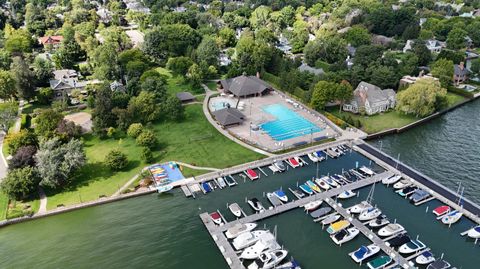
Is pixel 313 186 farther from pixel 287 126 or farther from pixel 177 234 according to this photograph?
pixel 177 234

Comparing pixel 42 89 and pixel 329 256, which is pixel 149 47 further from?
→ pixel 329 256

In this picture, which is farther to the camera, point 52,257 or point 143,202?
point 143,202

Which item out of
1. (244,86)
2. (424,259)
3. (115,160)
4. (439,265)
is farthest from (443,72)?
(115,160)

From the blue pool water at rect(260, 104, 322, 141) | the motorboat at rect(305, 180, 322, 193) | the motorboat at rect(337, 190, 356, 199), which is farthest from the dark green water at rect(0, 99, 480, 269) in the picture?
the blue pool water at rect(260, 104, 322, 141)

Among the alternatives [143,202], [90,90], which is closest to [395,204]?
[143,202]

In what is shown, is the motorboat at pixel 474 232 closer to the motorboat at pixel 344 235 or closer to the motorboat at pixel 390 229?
the motorboat at pixel 390 229
